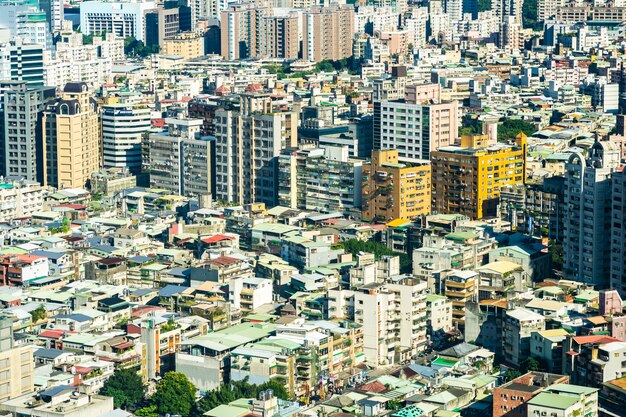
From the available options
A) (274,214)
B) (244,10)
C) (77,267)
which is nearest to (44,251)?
(77,267)

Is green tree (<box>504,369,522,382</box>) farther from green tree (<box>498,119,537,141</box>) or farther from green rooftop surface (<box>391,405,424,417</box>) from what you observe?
green tree (<box>498,119,537,141</box>)

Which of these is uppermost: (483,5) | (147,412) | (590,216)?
(483,5)

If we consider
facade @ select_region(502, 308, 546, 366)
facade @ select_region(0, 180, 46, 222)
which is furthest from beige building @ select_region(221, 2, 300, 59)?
facade @ select_region(502, 308, 546, 366)

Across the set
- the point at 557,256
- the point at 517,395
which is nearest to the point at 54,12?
the point at 557,256

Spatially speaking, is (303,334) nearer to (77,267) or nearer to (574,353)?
(574,353)

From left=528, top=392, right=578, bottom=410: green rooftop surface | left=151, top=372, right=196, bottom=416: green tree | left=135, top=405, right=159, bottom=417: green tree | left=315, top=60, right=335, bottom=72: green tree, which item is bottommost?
left=135, top=405, right=159, bottom=417: green tree

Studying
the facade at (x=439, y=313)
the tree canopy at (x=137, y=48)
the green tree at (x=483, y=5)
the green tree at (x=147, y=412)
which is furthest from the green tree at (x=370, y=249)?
the green tree at (x=483, y=5)

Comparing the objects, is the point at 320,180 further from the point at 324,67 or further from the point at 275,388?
the point at 324,67
